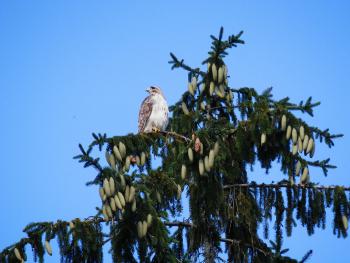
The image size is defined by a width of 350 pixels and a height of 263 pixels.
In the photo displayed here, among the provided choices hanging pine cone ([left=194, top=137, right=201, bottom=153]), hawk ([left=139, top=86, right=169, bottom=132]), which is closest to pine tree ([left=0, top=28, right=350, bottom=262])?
hanging pine cone ([left=194, top=137, right=201, bottom=153])

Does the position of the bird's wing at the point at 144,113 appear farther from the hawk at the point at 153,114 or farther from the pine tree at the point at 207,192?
the pine tree at the point at 207,192

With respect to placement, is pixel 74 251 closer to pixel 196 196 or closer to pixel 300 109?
pixel 196 196

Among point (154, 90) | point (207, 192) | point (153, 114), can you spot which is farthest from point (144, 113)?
point (207, 192)

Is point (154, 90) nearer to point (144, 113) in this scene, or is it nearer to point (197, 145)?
point (144, 113)

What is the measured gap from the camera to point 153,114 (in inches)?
559

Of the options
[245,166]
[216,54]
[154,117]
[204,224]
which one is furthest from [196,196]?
[154,117]

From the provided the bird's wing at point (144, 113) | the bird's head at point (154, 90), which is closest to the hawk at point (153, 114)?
the bird's wing at point (144, 113)

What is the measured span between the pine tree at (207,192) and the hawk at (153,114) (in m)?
3.95

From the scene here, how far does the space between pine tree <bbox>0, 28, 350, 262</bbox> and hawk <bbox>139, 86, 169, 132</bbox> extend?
13.0 ft

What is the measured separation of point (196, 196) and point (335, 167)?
173 cm

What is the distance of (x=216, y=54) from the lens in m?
9.16

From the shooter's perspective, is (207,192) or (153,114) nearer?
(207,192)

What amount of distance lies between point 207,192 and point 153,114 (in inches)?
240

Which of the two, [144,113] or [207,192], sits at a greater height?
[144,113]
